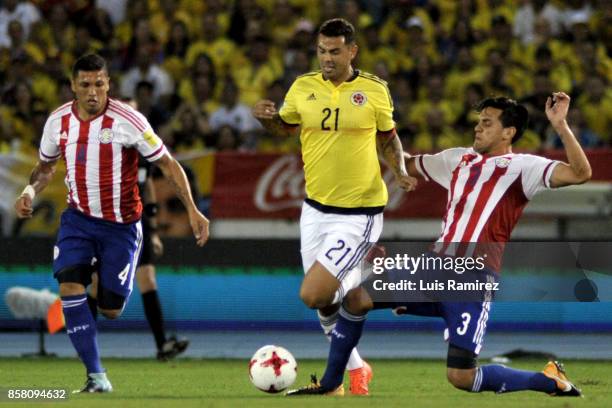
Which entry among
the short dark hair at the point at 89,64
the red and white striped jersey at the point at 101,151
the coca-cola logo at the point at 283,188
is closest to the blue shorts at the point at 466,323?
the red and white striped jersey at the point at 101,151

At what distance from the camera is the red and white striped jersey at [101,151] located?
29.3ft

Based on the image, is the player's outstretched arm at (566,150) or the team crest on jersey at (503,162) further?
the team crest on jersey at (503,162)

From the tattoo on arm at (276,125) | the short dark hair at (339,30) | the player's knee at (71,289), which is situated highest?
the short dark hair at (339,30)

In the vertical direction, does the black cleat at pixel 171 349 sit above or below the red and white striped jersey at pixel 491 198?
below

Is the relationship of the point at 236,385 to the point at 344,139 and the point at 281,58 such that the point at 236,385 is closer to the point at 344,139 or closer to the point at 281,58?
the point at 344,139

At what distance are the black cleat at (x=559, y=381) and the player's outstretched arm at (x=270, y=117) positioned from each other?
7.76ft

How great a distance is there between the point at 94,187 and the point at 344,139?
1.69 m

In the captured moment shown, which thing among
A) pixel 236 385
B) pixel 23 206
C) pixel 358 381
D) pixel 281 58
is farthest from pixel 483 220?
pixel 281 58

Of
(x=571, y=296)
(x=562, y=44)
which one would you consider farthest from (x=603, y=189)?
(x=562, y=44)

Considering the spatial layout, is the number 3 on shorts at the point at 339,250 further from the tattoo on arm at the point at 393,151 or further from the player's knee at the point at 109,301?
the player's knee at the point at 109,301

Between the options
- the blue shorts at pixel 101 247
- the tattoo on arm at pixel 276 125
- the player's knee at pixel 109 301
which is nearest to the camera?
the blue shorts at pixel 101 247

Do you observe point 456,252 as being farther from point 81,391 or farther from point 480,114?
point 81,391

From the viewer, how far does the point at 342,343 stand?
8562 mm

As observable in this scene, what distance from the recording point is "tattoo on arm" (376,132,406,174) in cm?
898
